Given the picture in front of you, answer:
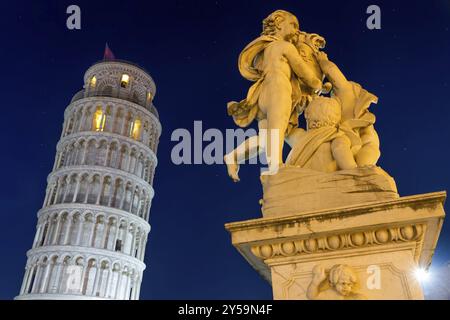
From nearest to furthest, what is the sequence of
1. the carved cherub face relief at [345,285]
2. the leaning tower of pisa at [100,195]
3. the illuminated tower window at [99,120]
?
the carved cherub face relief at [345,285] < the leaning tower of pisa at [100,195] < the illuminated tower window at [99,120]

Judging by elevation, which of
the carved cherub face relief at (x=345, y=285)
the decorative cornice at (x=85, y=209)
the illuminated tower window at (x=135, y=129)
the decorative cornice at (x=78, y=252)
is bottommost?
the carved cherub face relief at (x=345, y=285)

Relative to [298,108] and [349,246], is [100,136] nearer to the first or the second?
[298,108]

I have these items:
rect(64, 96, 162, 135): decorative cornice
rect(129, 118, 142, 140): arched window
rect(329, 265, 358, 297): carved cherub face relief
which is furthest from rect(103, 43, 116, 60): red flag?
rect(329, 265, 358, 297): carved cherub face relief

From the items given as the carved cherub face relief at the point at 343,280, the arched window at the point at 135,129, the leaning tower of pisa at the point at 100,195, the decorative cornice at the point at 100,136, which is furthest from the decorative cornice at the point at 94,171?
the carved cherub face relief at the point at 343,280

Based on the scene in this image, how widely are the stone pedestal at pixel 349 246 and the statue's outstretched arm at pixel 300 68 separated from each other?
1.69 m

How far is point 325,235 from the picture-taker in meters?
2.75

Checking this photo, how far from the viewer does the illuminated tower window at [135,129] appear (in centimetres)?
4872

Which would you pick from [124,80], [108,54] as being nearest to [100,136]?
[124,80]

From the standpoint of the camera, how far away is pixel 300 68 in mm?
4180

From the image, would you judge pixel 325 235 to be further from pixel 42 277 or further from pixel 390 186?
pixel 42 277

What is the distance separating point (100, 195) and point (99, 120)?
9571 mm

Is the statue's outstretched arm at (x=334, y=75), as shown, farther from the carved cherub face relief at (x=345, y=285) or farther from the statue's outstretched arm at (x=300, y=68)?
the carved cherub face relief at (x=345, y=285)

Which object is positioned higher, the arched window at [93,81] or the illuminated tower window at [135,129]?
the arched window at [93,81]
